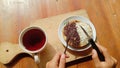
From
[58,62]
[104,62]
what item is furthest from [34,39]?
[104,62]

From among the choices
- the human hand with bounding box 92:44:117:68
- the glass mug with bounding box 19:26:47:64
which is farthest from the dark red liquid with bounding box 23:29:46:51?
the human hand with bounding box 92:44:117:68

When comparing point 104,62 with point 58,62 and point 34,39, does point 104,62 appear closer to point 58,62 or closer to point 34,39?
point 58,62

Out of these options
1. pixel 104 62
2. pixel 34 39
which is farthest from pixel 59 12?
pixel 104 62

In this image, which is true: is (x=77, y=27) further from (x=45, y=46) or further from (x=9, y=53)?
(x=9, y=53)

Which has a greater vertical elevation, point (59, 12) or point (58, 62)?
point (59, 12)

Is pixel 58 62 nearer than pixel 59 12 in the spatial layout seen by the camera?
Yes

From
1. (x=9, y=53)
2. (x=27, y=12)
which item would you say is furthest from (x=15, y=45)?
(x=27, y=12)

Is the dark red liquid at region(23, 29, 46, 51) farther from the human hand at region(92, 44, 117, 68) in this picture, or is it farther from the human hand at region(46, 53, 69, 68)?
the human hand at region(92, 44, 117, 68)

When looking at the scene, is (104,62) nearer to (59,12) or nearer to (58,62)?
(58,62)

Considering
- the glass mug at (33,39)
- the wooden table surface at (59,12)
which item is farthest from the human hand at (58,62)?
the wooden table surface at (59,12)
